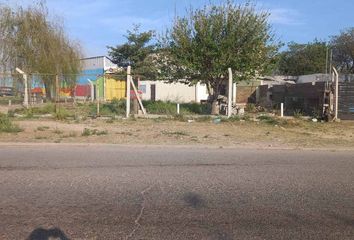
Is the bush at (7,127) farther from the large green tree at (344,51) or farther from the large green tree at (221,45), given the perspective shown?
the large green tree at (344,51)

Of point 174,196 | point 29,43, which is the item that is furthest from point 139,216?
point 29,43

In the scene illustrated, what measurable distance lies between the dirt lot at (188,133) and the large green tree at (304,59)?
5401cm

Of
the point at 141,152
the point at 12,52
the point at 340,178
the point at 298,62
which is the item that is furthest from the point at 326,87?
the point at 298,62

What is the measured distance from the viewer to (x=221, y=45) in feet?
86.8

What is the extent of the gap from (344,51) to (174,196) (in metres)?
71.1

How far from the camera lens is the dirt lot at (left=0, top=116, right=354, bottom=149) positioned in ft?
49.8

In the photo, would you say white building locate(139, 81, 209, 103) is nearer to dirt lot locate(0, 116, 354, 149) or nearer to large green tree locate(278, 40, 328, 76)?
dirt lot locate(0, 116, 354, 149)

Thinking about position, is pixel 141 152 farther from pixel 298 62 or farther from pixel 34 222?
pixel 298 62

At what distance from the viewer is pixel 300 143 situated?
15430 millimetres

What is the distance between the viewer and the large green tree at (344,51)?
236 ft

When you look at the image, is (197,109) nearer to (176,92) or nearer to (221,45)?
(221,45)

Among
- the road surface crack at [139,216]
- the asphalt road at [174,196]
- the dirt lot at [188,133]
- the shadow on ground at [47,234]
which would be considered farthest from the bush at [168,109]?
the shadow on ground at [47,234]

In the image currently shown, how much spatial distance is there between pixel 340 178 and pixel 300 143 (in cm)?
606

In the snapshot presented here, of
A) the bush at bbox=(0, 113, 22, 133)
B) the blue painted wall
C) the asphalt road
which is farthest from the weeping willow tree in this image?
the asphalt road
